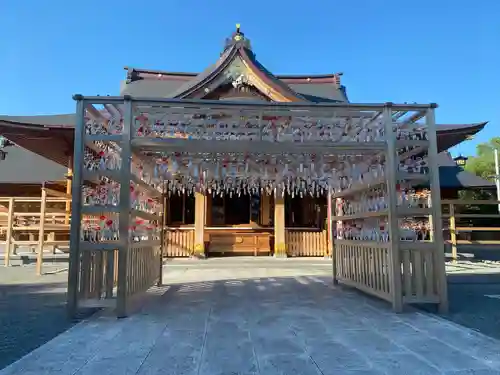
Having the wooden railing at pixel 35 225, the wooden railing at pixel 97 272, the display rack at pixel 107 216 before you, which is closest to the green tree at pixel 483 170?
the display rack at pixel 107 216

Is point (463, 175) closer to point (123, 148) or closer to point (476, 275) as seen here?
point (476, 275)

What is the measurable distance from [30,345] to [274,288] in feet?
12.6

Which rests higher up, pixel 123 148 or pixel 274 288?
pixel 123 148

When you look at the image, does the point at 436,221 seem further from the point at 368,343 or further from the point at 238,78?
the point at 238,78

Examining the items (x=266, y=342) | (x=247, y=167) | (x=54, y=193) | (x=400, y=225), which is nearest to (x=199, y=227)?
(x=54, y=193)

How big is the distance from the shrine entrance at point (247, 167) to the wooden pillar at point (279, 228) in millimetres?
5922

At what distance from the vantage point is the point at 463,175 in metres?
13.8

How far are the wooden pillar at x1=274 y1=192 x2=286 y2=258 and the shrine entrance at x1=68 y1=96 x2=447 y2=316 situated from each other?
19.4 ft

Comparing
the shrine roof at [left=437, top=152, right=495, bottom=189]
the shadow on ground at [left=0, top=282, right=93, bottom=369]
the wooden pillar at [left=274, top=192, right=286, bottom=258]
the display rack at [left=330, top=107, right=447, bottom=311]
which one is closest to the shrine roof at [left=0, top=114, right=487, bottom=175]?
the shrine roof at [left=437, top=152, right=495, bottom=189]

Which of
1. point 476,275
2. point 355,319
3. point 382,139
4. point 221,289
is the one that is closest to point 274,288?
point 221,289

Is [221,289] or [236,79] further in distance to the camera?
[236,79]

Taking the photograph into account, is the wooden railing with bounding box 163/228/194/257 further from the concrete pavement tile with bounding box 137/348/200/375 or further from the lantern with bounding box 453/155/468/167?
the lantern with bounding box 453/155/468/167

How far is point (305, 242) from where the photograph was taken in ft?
40.4

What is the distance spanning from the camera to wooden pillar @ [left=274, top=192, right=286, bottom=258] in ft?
38.8
